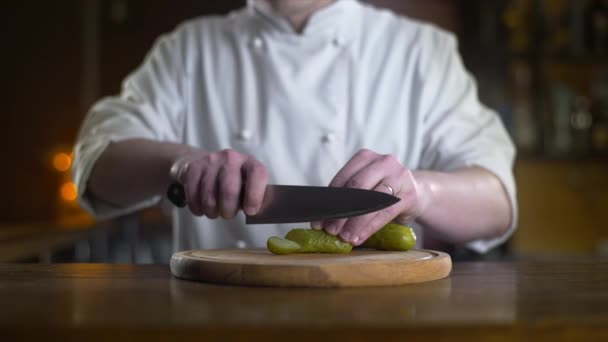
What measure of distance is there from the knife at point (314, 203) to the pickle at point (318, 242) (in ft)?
0.08

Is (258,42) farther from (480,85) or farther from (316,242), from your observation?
(480,85)

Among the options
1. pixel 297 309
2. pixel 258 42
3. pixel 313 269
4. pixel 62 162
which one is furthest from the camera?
pixel 62 162

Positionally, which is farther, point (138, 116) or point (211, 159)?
point (138, 116)

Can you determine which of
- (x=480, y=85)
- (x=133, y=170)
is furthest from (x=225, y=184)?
(x=480, y=85)

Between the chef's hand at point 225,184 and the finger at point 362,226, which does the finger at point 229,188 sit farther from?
the finger at point 362,226

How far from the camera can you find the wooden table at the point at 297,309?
1.93 feet

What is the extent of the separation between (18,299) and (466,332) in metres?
0.42

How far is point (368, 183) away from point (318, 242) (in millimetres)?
96

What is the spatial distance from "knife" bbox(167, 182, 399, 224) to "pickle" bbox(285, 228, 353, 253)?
24mm

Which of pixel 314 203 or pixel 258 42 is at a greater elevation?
pixel 258 42

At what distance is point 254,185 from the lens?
0.93 metres

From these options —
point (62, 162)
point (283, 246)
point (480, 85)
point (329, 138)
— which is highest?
point (480, 85)

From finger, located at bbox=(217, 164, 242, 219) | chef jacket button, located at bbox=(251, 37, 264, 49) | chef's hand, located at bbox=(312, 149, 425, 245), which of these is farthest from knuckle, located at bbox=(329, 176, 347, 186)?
chef jacket button, located at bbox=(251, 37, 264, 49)

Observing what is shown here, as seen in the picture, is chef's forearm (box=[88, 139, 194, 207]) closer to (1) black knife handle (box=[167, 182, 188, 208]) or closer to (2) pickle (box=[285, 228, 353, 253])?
(1) black knife handle (box=[167, 182, 188, 208])
